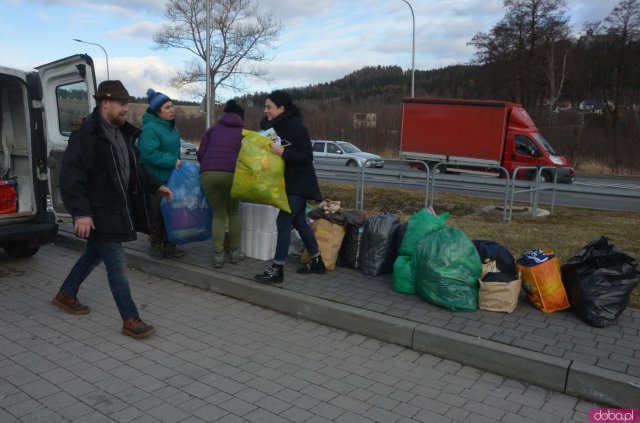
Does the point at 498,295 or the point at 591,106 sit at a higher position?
the point at 591,106

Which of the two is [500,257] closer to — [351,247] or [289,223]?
[351,247]

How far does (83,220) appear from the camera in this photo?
3957mm

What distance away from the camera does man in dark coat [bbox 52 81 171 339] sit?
401 cm

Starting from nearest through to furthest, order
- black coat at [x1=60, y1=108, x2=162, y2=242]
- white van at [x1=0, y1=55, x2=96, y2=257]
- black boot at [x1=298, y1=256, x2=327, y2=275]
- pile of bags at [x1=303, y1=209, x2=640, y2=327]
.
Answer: black coat at [x1=60, y1=108, x2=162, y2=242] → pile of bags at [x1=303, y1=209, x2=640, y2=327] → black boot at [x1=298, y1=256, x2=327, y2=275] → white van at [x1=0, y1=55, x2=96, y2=257]

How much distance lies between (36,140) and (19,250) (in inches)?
59.0

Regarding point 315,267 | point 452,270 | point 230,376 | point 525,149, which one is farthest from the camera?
point 525,149

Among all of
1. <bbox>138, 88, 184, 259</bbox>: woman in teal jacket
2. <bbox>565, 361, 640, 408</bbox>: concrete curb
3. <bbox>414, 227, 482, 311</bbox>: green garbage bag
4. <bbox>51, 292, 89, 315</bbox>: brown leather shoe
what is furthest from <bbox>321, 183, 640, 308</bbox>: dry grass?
<bbox>51, 292, 89, 315</bbox>: brown leather shoe

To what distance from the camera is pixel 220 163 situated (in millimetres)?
5719

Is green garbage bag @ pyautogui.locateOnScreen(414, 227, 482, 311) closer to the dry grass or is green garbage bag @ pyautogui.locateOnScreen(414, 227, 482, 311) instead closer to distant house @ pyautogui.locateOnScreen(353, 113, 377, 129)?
A: the dry grass

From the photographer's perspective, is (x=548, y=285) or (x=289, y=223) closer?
(x=548, y=285)

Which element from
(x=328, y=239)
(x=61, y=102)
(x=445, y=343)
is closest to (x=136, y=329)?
(x=328, y=239)

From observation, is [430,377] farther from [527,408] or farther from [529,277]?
[529,277]

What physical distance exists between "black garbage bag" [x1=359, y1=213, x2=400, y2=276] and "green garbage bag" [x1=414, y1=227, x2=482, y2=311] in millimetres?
870

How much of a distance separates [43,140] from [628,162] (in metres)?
31.9
